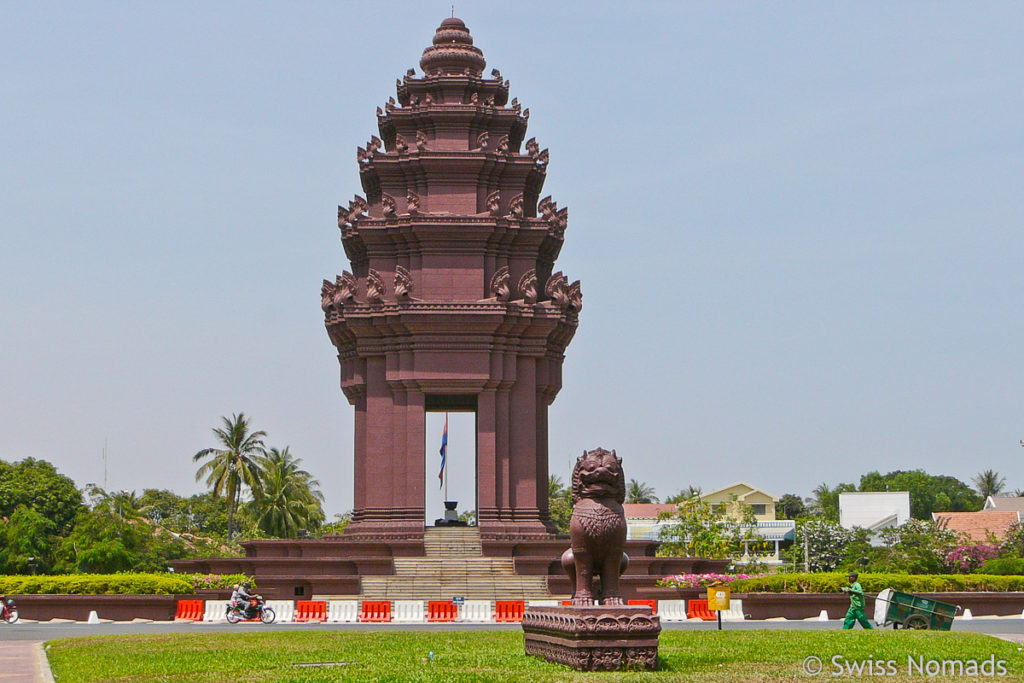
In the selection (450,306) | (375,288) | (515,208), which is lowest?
(450,306)

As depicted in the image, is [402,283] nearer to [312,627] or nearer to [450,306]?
[450,306]

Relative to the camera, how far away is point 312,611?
124ft

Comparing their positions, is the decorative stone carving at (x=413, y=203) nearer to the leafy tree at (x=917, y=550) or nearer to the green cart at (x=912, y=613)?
the green cart at (x=912, y=613)

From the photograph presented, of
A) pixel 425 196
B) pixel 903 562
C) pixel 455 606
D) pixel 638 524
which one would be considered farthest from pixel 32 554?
pixel 638 524

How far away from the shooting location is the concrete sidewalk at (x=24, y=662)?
778 inches

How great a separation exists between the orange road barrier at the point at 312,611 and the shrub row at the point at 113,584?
12.3 ft

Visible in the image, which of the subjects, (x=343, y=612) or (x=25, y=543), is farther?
(x=25, y=543)

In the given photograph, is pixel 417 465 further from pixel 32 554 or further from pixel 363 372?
pixel 32 554

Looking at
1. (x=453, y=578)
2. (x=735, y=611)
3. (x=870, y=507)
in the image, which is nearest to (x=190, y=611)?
(x=453, y=578)

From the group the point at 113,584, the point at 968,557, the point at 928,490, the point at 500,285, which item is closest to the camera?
the point at 113,584

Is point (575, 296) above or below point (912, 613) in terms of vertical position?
above

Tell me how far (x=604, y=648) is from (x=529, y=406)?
30.8m

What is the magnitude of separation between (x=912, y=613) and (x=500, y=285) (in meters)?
22.2

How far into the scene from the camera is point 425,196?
49.3 metres
